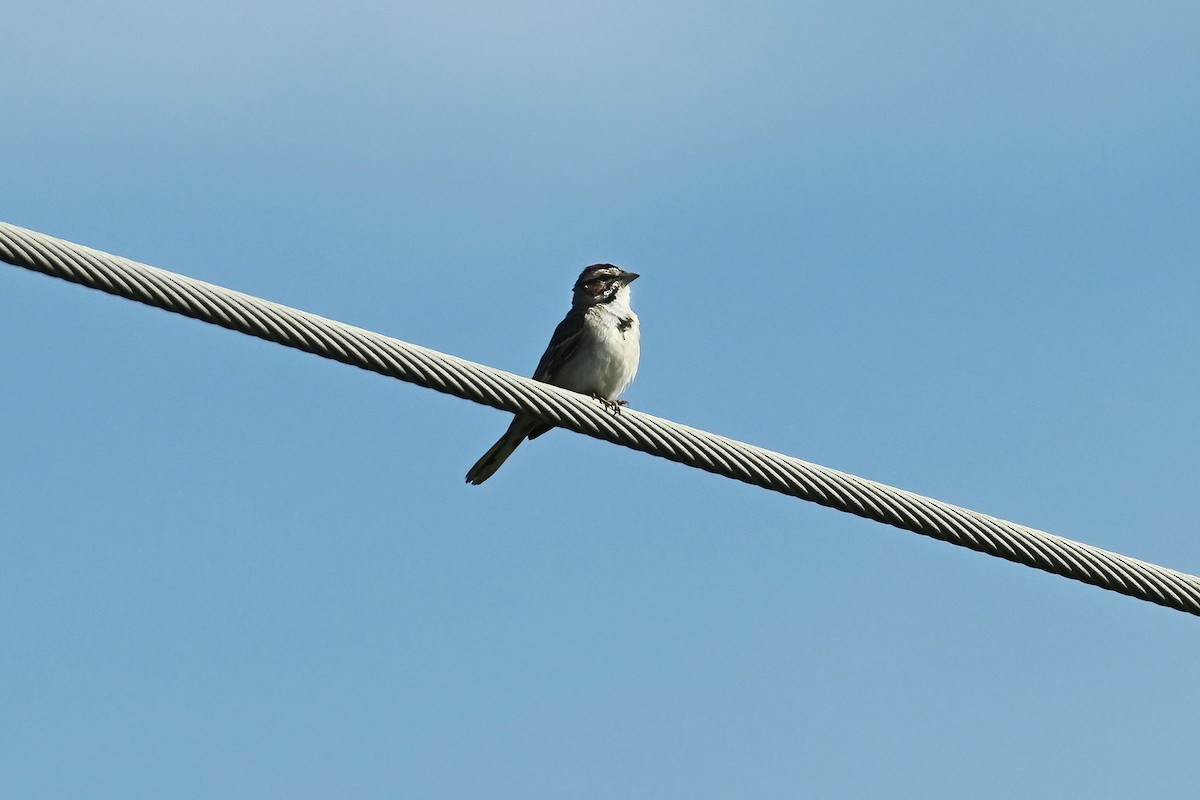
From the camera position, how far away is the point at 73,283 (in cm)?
489

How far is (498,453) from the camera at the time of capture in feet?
32.5

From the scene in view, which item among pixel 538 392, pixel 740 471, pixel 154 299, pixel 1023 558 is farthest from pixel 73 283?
pixel 1023 558

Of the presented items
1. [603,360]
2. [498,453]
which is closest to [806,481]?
[498,453]

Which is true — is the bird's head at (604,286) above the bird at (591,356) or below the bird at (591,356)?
above

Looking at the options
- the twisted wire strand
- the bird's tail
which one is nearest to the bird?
the bird's tail

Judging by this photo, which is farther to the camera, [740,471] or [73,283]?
[740,471]

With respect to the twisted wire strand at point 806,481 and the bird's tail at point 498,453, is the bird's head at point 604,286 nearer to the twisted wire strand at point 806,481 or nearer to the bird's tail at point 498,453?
the bird's tail at point 498,453

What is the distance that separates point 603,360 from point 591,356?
0.28 feet

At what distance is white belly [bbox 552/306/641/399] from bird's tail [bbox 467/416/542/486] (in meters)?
0.49

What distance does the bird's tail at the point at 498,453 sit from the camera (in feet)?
32.1

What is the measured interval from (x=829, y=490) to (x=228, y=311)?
2.17 m

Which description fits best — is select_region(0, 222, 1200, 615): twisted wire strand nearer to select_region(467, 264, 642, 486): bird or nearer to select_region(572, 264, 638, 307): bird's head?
select_region(467, 264, 642, 486): bird

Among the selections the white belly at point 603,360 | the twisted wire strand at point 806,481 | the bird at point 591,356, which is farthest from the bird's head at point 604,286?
the twisted wire strand at point 806,481

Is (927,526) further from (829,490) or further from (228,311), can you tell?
(228,311)
